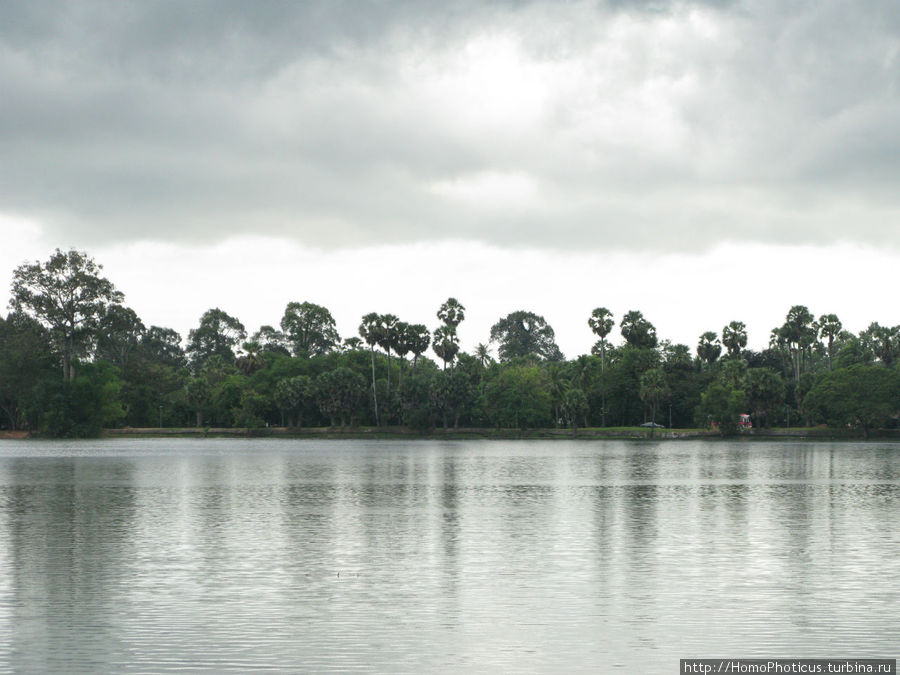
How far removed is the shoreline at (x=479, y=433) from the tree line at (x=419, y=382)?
1.82 metres

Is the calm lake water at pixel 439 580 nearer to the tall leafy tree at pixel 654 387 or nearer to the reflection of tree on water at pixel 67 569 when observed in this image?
the reflection of tree on water at pixel 67 569

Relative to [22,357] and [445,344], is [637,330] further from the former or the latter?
[22,357]

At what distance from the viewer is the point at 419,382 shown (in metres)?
152

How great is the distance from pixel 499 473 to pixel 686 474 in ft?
34.7

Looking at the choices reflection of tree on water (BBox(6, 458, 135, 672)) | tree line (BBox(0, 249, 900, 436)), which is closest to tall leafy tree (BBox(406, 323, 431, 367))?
tree line (BBox(0, 249, 900, 436))

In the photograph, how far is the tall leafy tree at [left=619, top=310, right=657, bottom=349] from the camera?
172 meters

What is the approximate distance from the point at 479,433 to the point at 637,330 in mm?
36717

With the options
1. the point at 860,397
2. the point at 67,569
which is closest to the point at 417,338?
the point at 860,397

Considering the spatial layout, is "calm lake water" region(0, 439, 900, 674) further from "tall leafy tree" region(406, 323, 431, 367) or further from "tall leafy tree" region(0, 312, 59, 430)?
"tall leafy tree" region(406, 323, 431, 367)

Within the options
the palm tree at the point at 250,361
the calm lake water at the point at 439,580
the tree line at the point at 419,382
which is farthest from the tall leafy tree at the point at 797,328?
the calm lake water at the point at 439,580

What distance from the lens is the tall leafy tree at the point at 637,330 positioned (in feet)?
563

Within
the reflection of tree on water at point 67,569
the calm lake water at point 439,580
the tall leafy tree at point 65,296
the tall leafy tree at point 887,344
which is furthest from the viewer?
the tall leafy tree at point 887,344

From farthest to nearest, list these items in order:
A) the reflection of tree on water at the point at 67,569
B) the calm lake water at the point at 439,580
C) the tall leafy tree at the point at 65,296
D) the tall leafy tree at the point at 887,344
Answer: the tall leafy tree at the point at 887,344 < the tall leafy tree at the point at 65,296 < the reflection of tree on water at the point at 67,569 < the calm lake water at the point at 439,580

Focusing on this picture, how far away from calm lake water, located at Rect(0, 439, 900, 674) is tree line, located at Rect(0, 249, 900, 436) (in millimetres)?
90702
